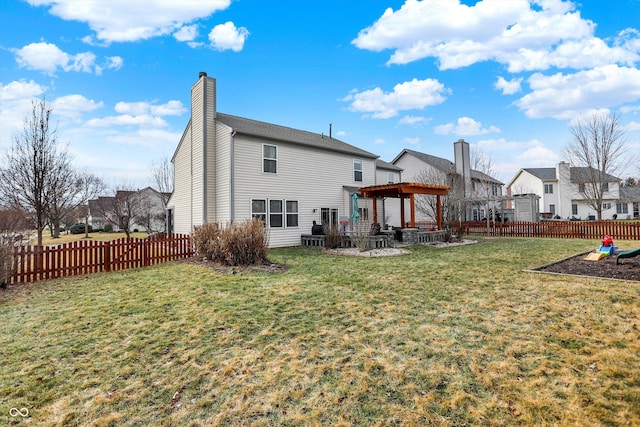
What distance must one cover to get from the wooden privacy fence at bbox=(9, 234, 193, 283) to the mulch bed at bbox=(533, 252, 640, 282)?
36.5ft

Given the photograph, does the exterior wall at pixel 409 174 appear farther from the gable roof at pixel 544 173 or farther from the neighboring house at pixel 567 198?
the gable roof at pixel 544 173

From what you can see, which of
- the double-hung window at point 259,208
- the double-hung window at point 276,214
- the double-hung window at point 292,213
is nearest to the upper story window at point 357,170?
the double-hung window at point 292,213

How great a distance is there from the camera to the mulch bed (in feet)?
22.4

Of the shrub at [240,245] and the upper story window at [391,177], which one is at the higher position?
the upper story window at [391,177]

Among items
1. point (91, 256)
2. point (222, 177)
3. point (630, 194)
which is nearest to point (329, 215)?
point (222, 177)

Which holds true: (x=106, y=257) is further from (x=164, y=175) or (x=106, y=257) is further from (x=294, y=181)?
(x=164, y=175)

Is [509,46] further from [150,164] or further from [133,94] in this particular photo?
[150,164]

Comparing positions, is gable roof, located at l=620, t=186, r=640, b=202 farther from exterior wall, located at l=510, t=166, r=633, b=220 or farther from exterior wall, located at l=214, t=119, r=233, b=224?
exterior wall, located at l=214, t=119, r=233, b=224

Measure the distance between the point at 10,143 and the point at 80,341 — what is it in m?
14.7

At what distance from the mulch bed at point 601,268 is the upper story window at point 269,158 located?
1106 cm

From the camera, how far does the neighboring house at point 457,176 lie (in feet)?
75.3

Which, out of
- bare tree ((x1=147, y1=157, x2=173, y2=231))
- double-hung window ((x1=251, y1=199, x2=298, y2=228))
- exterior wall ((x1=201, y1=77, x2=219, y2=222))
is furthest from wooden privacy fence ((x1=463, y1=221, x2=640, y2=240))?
bare tree ((x1=147, y1=157, x2=173, y2=231))

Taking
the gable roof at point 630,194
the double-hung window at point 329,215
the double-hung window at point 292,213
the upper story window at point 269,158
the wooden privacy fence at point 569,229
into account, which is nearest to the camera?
the upper story window at point 269,158

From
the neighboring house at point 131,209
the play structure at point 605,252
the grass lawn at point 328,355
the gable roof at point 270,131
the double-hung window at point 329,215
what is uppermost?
the gable roof at point 270,131
